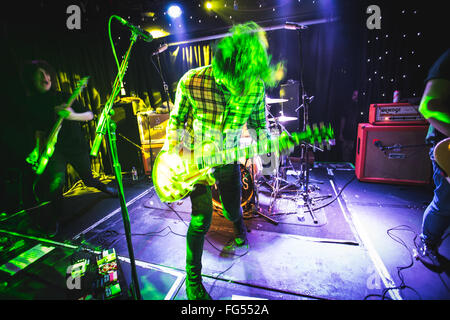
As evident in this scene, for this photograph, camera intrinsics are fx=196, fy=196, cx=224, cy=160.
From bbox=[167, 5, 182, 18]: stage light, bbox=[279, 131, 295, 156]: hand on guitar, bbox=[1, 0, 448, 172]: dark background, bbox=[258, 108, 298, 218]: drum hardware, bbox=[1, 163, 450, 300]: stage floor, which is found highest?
bbox=[167, 5, 182, 18]: stage light

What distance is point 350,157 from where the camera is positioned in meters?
5.18

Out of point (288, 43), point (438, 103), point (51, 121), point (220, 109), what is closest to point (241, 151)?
point (220, 109)

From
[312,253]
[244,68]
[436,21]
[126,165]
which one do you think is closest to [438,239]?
[312,253]

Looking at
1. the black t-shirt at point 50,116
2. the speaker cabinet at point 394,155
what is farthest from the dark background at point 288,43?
the speaker cabinet at point 394,155

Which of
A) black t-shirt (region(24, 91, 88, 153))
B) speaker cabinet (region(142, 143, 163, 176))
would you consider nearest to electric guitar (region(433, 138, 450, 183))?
black t-shirt (region(24, 91, 88, 153))

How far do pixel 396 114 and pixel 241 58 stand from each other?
378 cm

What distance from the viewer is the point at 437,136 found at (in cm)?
192

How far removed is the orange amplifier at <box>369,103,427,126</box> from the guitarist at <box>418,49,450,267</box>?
198 centimetres

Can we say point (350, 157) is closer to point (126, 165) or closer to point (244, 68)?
point (244, 68)

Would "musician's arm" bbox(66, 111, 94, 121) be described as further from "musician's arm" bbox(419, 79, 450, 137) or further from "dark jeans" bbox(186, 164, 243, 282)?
"musician's arm" bbox(419, 79, 450, 137)

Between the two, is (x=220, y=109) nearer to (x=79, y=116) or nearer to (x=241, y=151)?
(x=241, y=151)

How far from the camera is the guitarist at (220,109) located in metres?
1.39

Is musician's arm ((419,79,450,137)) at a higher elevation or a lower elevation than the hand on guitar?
higher

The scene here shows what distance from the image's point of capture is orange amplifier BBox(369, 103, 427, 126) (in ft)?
11.4
